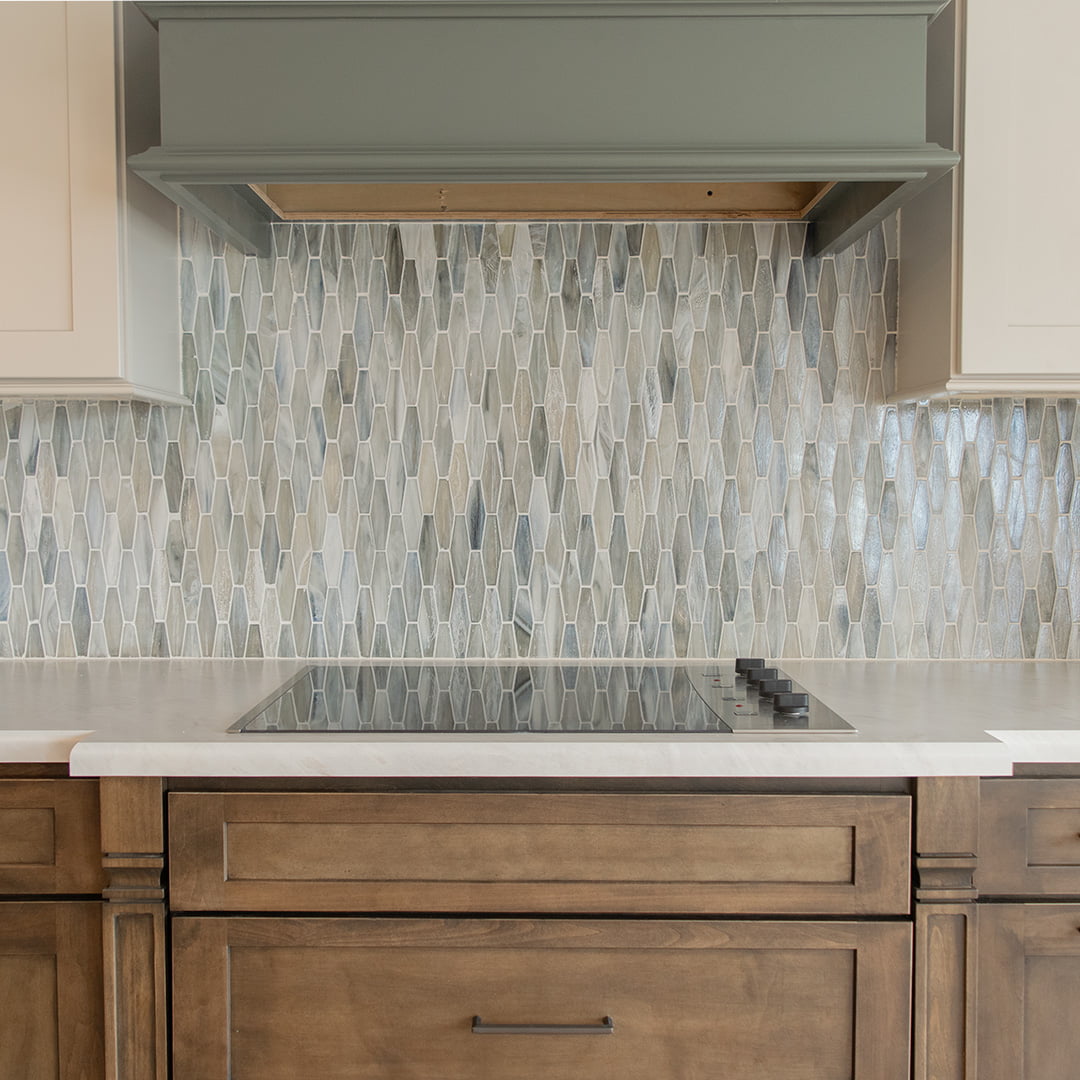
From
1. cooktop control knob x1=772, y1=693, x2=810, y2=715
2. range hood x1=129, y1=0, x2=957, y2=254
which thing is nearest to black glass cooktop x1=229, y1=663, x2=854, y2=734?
cooktop control knob x1=772, y1=693, x2=810, y2=715

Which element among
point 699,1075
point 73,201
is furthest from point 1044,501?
point 73,201

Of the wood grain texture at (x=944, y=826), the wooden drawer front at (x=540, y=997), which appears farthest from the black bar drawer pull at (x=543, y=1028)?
the wood grain texture at (x=944, y=826)

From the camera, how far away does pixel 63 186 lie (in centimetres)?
152

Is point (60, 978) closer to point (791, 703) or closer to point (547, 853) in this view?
point (547, 853)

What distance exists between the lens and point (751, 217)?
1.83 metres

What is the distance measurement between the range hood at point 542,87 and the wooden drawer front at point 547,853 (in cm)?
88

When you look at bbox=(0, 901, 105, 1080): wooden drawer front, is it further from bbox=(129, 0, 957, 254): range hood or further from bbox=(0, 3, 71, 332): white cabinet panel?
bbox=(129, 0, 957, 254): range hood

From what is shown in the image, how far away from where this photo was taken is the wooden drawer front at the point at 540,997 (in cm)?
124

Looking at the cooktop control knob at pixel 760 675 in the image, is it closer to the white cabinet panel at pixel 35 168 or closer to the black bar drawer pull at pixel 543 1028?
the black bar drawer pull at pixel 543 1028

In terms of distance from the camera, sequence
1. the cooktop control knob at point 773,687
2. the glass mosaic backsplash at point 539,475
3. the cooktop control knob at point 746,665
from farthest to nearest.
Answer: the glass mosaic backsplash at point 539,475, the cooktop control knob at point 746,665, the cooktop control knob at point 773,687

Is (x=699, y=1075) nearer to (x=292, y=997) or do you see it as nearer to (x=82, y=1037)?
(x=292, y=997)

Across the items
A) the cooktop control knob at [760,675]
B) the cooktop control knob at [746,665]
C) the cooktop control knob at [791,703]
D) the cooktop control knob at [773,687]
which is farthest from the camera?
the cooktop control knob at [746,665]

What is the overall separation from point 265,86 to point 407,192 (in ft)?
1.48

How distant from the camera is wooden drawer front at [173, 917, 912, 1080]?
4.07ft
